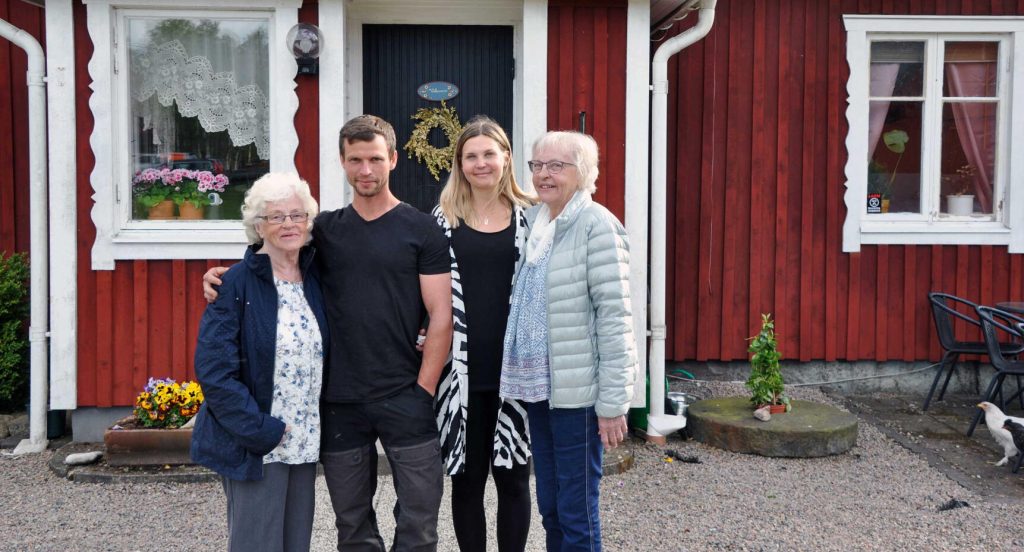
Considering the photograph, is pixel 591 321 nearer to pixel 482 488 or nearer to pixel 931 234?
pixel 482 488

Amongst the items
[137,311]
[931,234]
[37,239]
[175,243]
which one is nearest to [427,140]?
[175,243]

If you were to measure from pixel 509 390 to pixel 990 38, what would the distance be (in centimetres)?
576

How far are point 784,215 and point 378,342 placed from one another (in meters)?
4.79

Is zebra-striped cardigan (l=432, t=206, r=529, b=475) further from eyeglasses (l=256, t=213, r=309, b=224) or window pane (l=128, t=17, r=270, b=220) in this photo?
window pane (l=128, t=17, r=270, b=220)

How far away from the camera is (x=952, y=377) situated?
22.9ft

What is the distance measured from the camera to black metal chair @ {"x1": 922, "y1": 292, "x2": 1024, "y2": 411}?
6355mm

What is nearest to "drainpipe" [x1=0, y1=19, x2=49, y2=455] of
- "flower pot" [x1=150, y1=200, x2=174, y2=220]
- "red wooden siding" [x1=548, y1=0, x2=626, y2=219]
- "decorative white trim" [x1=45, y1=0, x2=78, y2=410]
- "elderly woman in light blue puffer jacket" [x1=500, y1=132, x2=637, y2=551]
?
"decorative white trim" [x1=45, y1=0, x2=78, y2=410]

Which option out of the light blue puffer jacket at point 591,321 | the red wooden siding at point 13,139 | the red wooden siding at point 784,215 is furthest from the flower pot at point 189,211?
the red wooden siding at point 784,215

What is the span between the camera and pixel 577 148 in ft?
9.83

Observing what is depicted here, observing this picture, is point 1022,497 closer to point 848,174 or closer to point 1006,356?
point 1006,356

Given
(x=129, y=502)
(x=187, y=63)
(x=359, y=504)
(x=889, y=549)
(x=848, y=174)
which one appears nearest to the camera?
(x=359, y=504)

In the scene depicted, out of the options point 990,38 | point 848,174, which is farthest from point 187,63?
point 990,38

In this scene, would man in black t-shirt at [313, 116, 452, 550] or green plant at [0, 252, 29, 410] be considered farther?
green plant at [0, 252, 29, 410]

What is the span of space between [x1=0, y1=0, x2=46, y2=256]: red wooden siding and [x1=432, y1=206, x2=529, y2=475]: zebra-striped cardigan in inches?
179
